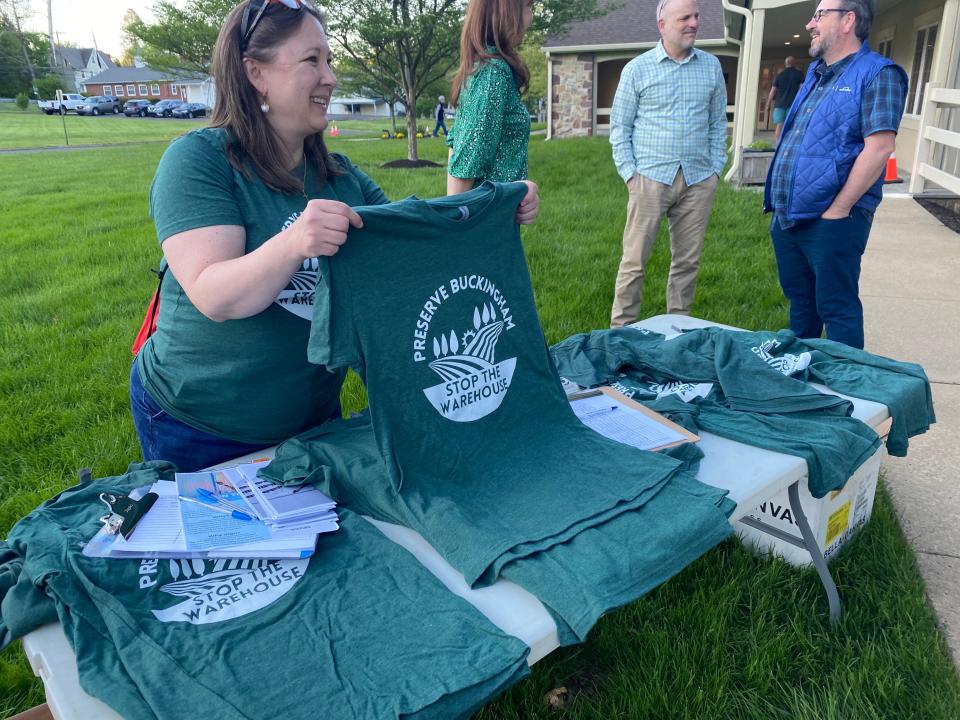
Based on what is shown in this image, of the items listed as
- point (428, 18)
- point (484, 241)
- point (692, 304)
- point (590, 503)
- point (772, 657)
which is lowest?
point (772, 657)

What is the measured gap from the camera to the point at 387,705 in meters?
1.19

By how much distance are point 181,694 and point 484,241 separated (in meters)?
1.17

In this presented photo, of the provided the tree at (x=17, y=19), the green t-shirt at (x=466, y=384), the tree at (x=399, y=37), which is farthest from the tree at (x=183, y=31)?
the tree at (x=17, y=19)

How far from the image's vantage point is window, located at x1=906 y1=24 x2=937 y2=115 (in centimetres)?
1147

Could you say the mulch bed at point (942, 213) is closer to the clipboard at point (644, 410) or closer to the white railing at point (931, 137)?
the white railing at point (931, 137)

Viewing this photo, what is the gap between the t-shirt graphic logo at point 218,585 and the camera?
1.41m

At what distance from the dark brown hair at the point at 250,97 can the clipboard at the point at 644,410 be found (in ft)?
3.86

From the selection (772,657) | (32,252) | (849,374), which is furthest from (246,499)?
(32,252)

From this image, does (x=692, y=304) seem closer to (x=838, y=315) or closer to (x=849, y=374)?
(x=838, y=315)

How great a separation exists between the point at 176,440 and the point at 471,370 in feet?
3.16

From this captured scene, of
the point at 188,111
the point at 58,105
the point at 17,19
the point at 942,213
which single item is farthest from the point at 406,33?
the point at 17,19

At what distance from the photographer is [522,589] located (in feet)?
4.89

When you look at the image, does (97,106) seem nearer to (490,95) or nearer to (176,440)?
(490,95)

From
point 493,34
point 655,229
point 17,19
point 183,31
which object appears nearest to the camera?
point 493,34
